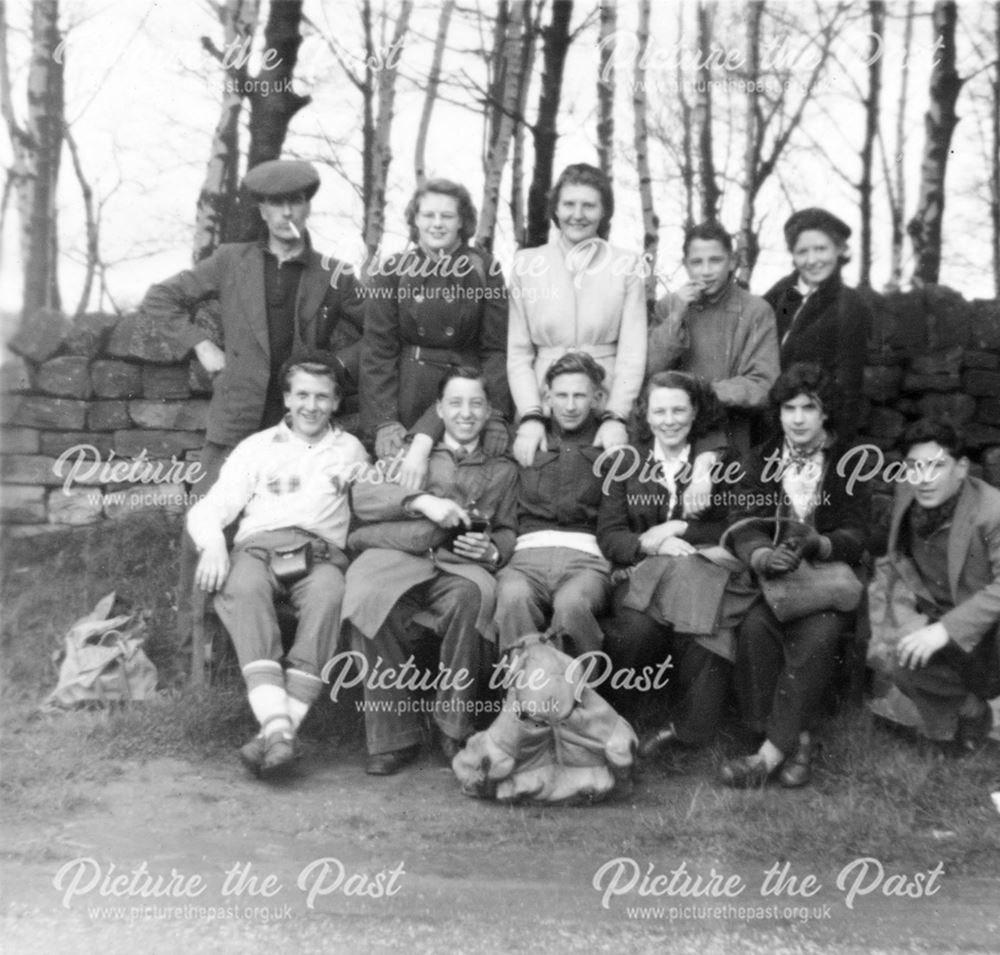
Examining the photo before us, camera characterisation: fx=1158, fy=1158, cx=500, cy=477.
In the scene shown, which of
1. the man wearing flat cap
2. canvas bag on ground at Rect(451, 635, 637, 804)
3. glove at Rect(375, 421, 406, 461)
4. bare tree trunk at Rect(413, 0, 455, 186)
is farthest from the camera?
bare tree trunk at Rect(413, 0, 455, 186)

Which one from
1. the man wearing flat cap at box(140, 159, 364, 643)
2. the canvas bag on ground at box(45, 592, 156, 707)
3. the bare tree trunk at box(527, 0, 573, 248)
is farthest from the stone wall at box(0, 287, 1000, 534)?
the bare tree trunk at box(527, 0, 573, 248)

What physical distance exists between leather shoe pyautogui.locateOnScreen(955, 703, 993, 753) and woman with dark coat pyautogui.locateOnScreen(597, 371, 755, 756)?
859 mm

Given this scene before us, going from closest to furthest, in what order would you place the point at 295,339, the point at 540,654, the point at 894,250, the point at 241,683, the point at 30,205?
the point at 540,654 → the point at 241,683 → the point at 295,339 → the point at 30,205 → the point at 894,250

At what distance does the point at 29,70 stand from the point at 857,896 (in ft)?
23.7

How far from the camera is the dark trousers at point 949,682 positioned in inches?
161

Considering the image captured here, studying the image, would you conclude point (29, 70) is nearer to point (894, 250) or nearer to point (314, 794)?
point (314, 794)

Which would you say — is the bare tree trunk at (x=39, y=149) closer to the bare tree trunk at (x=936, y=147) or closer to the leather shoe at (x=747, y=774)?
the leather shoe at (x=747, y=774)

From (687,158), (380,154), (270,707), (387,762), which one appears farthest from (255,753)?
(687,158)

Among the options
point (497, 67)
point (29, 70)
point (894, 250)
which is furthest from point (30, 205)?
point (894, 250)

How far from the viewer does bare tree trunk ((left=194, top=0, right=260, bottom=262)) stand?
23.0ft

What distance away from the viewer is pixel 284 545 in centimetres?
438

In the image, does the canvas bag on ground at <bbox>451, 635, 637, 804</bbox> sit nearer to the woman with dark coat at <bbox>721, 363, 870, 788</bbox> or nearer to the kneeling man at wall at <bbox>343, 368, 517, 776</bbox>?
the kneeling man at wall at <bbox>343, 368, 517, 776</bbox>

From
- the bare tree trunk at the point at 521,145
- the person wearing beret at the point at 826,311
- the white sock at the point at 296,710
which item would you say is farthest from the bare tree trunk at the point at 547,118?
the white sock at the point at 296,710

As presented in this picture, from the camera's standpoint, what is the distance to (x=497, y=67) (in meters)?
8.80
